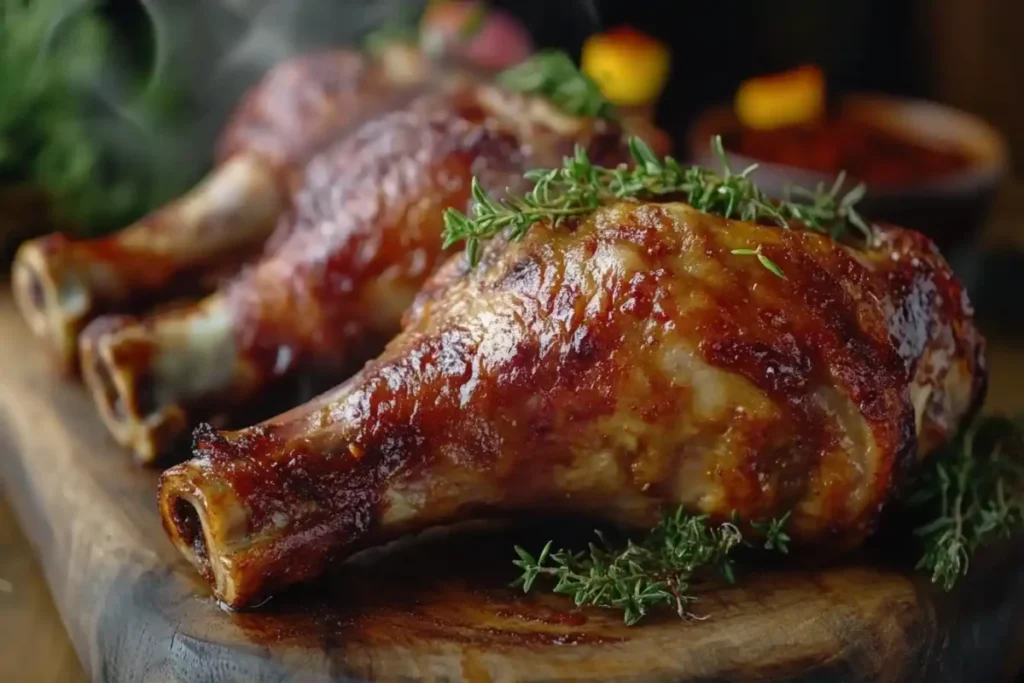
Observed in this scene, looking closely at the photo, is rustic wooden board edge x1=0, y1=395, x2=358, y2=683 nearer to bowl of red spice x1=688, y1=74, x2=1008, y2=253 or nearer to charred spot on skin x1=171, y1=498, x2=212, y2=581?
charred spot on skin x1=171, y1=498, x2=212, y2=581

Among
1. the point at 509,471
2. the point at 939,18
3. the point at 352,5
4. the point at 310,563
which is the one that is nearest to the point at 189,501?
the point at 310,563

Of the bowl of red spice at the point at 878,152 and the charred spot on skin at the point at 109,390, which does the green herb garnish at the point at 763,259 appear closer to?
the charred spot on skin at the point at 109,390

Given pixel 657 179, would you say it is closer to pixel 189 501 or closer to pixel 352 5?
pixel 189 501

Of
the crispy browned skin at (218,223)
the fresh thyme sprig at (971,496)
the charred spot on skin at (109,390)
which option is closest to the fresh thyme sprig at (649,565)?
the fresh thyme sprig at (971,496)

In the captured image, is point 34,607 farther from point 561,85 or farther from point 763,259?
point 561,85

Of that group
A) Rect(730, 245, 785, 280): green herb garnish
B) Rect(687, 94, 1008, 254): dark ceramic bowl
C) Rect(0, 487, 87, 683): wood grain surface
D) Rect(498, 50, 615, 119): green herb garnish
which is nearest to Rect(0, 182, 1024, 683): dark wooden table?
Rect(0, 487, 87, 683): wood grain surface

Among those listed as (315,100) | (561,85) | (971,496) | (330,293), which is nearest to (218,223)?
(315,100)
